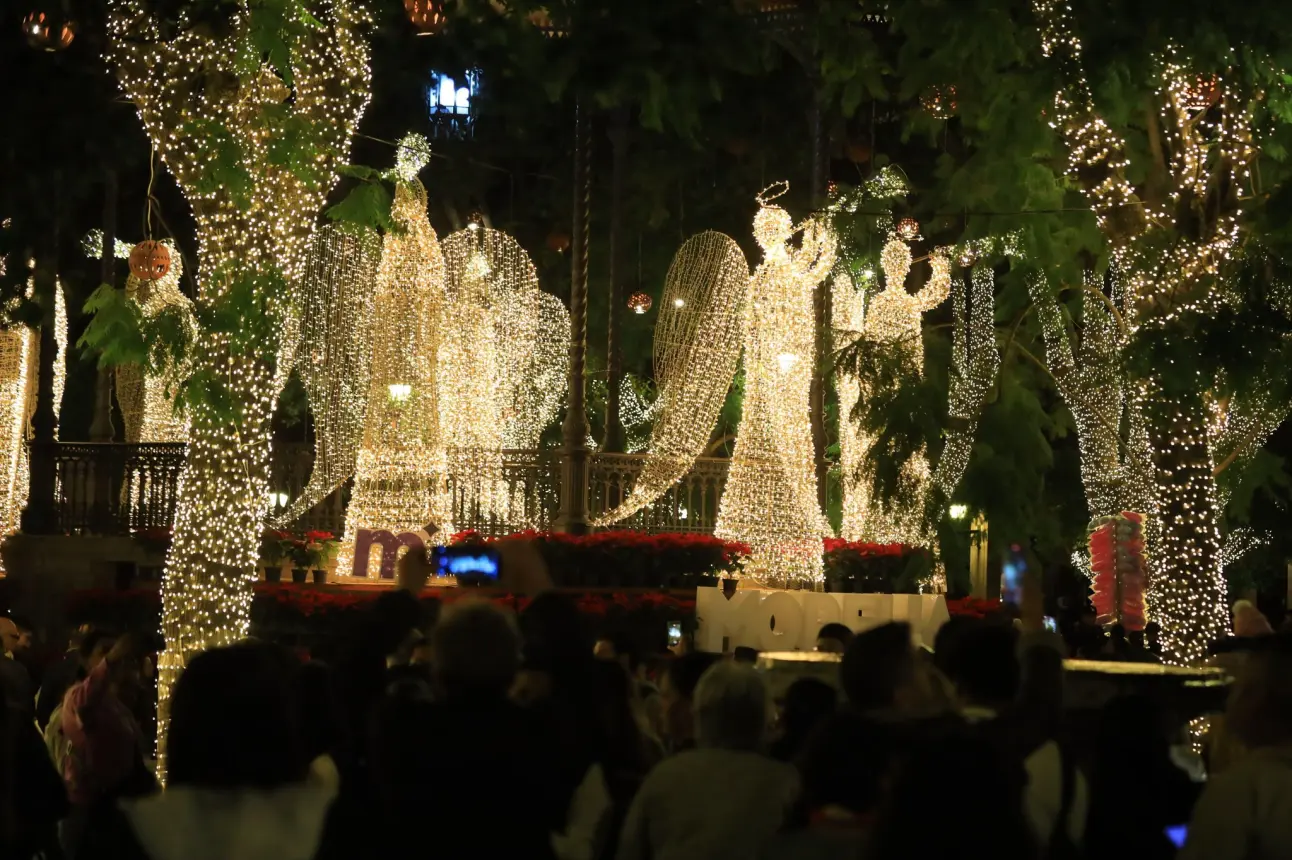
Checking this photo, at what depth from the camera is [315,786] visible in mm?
4641

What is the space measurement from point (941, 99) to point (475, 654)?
1201cm

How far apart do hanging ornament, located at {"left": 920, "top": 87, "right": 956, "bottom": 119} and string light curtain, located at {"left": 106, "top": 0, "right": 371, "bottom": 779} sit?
15.7 feet

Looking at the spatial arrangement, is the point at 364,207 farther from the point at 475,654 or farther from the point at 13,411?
the point at 13,411

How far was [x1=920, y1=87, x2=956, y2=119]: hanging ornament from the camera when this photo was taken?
51.9 feet

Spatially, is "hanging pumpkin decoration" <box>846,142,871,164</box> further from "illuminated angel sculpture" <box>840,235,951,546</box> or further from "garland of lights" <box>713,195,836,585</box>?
"garland of lights" <box>713,195,836,585</box>

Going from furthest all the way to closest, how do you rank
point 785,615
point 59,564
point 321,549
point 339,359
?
point 339,359 → point 59,564 → point 321,549 → point 785,615

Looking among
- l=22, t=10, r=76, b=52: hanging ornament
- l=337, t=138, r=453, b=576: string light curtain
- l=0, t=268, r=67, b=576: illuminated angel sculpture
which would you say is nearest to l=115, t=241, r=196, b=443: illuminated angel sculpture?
l=0, t=268, r=67, b=576: illuminated angel sculpture

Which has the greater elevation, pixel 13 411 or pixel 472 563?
pixel 13 411

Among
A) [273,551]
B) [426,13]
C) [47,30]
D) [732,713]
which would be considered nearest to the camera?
[732,713]

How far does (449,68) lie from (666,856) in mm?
12607

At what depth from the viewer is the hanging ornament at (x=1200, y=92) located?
1493 cm

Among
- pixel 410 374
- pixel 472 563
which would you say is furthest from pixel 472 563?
pixel 410 374

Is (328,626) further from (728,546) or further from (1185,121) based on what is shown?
(1185,121)

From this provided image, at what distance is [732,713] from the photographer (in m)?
5.35
